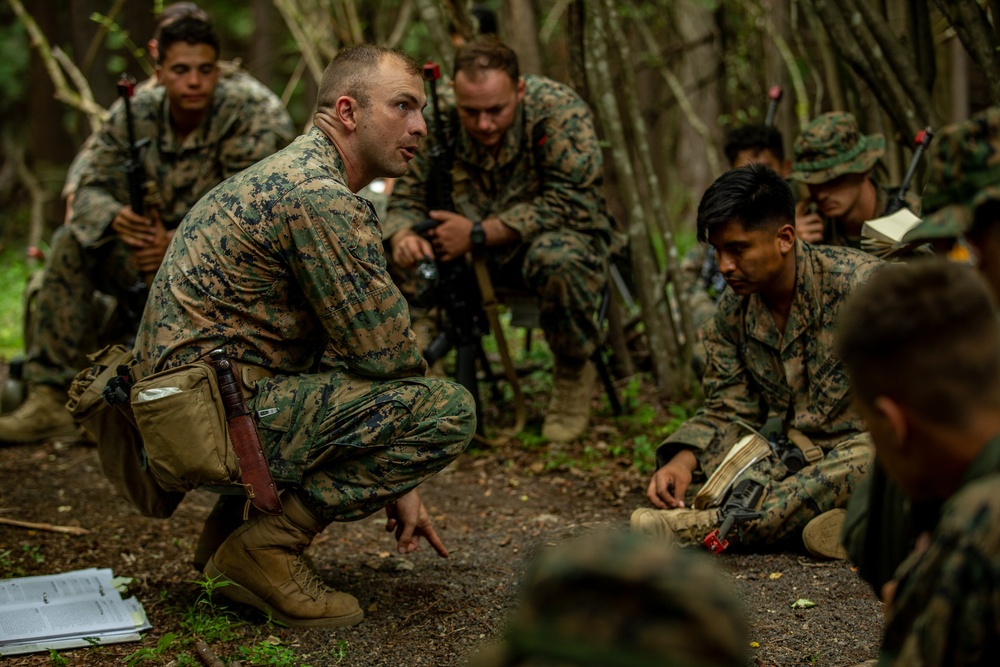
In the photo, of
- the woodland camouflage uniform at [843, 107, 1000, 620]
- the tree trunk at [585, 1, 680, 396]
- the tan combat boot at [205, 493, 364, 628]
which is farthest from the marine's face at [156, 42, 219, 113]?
the woodland camouflage uniform at [843, 107, 1000, 620]

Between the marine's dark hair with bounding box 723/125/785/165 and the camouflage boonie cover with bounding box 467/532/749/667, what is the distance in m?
4.97

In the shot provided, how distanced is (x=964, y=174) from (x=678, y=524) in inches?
83.9

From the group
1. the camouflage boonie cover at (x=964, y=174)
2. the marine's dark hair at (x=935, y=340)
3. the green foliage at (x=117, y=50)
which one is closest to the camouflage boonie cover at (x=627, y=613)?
the marine's dark hair at (x=935, y=340)

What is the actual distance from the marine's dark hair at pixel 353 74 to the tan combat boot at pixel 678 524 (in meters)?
1.76

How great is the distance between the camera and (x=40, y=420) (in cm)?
566

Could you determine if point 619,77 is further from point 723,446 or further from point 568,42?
point 723,446

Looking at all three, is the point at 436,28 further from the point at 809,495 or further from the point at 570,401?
the point at 809,495

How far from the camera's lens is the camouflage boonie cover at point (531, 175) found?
5.43 m

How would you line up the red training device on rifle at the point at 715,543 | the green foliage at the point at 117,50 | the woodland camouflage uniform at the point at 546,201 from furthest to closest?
the green foliage at the point at 117,50 → the woodland camouflage uniform at the point at 546,201 → the red training device on rifle at the point at 715,543

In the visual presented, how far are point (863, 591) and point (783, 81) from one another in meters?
4.39

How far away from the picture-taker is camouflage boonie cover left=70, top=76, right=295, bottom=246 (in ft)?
18.6

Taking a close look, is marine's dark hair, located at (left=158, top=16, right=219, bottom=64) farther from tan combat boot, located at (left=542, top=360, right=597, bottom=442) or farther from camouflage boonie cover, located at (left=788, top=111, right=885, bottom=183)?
camouflage boonie cover, located at (left=788, top=111, right=885, bottom=183)

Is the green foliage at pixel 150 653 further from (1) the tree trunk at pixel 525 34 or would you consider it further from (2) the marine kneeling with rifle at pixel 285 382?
(1) the tree trunk at pixel 525 34

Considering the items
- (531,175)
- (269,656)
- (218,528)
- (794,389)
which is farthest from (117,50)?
(269,656)
